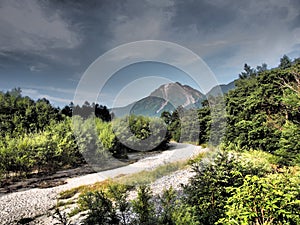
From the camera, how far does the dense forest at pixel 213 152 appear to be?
2.30 meters

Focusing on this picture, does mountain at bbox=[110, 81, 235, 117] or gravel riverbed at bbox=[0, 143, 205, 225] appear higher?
mountain at bbox=[110, 81, 235, 117]

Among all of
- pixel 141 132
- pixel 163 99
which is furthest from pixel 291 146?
pixel 141 132

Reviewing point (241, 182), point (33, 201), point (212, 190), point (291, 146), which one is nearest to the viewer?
point (212, 190)

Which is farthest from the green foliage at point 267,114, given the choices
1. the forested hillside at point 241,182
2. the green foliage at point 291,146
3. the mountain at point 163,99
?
the mountain at point 163,99

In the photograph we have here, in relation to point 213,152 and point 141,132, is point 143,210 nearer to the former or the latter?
point 213,152

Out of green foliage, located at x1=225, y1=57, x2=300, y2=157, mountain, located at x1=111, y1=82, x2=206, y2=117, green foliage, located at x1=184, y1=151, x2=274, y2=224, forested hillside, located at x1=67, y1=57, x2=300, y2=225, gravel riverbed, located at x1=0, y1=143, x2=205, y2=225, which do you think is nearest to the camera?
forested hillside, located at x1=67, y1=57, x2=300, y2=225

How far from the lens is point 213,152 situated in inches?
222

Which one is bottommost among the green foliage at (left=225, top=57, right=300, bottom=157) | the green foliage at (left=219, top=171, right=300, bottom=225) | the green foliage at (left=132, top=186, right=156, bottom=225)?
the green foliage at (left=132, top=186, right=156, bottom=225)

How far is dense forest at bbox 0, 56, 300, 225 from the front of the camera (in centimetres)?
230

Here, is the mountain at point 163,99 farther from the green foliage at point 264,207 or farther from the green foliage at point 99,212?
the green foliage at point 264,207

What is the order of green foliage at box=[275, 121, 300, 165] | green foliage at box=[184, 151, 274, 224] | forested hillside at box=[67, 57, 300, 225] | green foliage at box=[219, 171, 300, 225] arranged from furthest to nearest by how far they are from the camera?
1. green foliage at box=[275, 121, 300, 165]
2. green foliage at box=[184, 151, 274, 224]
3. forested hillside at box=[67, 57, 300, 225]
4. green foliage at box=[219, 171, 300, 225]

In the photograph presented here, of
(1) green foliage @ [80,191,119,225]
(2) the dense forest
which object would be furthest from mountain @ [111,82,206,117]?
(1) green foliage @ [80,191,119,225]

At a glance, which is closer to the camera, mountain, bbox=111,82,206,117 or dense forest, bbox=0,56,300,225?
dense forest, bbox=0,56,300,225

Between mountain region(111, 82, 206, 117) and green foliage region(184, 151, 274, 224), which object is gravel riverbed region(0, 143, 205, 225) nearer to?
green foliage region(184, 151, 274, 224)
